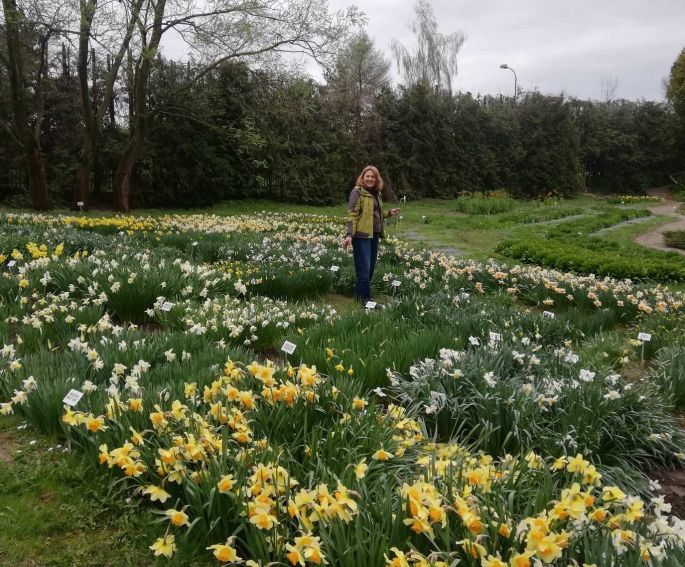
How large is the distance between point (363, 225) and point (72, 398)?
4047mm

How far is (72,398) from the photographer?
7.66ft

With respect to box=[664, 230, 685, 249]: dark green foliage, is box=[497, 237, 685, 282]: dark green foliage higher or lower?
lower

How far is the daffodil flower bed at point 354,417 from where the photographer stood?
5.41ft

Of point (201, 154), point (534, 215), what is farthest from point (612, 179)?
point (201, 154)

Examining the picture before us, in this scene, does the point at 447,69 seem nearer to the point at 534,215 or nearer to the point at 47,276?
the point at 534,215

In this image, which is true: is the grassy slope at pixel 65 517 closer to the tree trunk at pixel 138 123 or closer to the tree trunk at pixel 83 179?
the tree trunk at pixel 138 123

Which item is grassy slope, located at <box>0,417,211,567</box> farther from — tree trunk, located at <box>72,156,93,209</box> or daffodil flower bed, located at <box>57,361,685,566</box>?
tree trunk, located at <box>72,156,93,209</box>

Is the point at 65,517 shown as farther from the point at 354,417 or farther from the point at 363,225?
the point at 363,225

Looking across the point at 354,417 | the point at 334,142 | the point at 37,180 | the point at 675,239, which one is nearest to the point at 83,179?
the point at 37,180

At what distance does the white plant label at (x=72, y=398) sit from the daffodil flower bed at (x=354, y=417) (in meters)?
0.05

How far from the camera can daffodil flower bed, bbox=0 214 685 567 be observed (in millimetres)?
1648

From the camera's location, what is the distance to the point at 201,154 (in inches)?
762

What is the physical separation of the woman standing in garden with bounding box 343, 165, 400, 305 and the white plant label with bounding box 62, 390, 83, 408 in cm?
382

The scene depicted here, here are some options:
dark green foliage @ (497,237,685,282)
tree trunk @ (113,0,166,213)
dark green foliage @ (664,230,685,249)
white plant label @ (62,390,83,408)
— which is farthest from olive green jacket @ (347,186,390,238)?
tree trunk @ (113,0,166,213)
